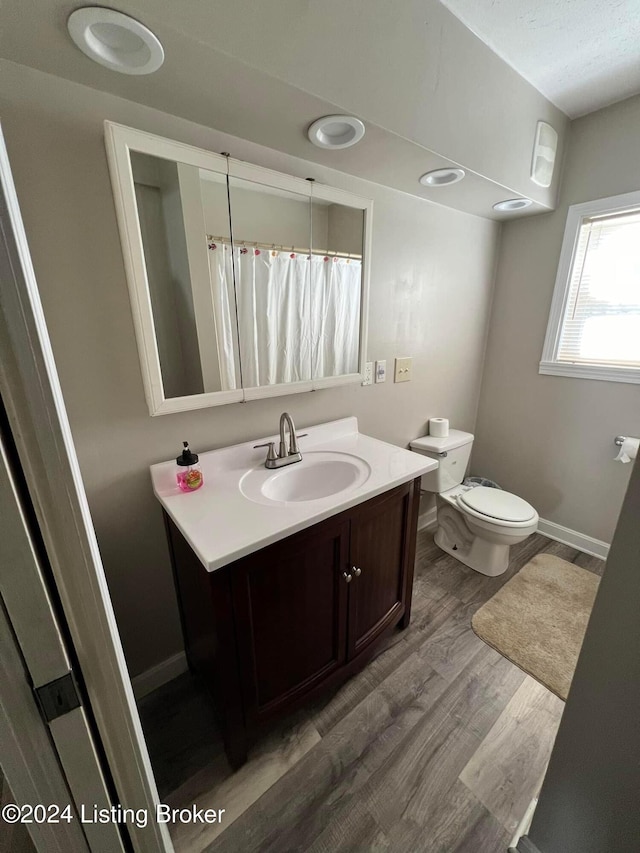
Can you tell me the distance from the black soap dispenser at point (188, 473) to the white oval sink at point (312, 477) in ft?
0.52

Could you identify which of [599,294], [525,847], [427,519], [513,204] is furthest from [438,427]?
[525,847]

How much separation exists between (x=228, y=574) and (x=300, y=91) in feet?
4.27

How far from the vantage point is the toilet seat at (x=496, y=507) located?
1.73 m

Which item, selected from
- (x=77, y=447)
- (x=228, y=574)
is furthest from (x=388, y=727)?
(x=77, y=447)

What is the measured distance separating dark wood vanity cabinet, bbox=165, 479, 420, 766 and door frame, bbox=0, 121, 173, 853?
332mm

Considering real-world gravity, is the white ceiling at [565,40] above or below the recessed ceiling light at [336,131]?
above

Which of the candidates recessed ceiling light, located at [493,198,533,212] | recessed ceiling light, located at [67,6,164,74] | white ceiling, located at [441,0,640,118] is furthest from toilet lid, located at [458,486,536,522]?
recessed ceiling light, located at [67,6,164,74]

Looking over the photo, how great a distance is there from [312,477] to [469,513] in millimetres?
1024

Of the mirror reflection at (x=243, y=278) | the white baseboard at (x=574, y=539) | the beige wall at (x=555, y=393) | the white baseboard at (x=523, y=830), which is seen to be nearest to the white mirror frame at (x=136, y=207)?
the mirror reflection at (x=243, y=278)

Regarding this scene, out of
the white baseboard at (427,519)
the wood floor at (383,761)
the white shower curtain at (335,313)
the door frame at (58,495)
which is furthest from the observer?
the white baseboard at (427,519)

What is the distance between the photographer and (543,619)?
1634 millimetres

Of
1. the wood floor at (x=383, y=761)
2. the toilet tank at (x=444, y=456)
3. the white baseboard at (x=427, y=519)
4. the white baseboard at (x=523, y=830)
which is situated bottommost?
the wood floor at (x=383, y=761)

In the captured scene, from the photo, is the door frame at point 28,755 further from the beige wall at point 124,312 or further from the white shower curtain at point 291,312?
the white shower curtain at point 291,312

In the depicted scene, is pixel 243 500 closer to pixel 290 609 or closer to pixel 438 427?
pixel 290 609
